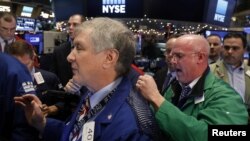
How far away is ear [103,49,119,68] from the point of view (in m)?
1.50

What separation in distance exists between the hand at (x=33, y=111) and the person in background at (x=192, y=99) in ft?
1.83

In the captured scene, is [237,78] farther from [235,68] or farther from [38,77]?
[38,77]

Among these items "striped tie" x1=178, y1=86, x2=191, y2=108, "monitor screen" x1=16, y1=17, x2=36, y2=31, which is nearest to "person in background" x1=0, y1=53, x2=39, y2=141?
"striped tie" x1=178, y1=86, x2=191, y2=108

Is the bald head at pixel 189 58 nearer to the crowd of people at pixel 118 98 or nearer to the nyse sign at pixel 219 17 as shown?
the crowd of people at pixel 118 98

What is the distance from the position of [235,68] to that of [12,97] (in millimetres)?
2565

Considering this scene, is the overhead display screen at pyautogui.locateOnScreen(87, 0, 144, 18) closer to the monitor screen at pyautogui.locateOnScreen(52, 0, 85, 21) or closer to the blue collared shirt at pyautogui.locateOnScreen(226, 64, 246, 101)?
the monitor screen at pyautogui.locateOnScreen(52, 0, 85, 21)

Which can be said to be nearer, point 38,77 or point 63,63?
point 38,77

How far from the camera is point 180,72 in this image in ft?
6.88

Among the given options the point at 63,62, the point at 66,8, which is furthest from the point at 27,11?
the point at 63,62

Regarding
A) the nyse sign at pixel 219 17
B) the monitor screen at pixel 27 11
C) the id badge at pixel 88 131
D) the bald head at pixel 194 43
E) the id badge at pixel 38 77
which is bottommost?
the monitor screen at pixel 27 11

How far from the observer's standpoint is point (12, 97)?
1865 millimetres

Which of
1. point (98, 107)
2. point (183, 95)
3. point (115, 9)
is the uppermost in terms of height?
point (98, 107)

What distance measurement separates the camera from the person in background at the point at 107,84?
4.52ft

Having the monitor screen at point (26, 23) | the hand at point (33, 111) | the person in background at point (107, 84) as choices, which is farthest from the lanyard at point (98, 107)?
the monitor screen at point (26, 23)
